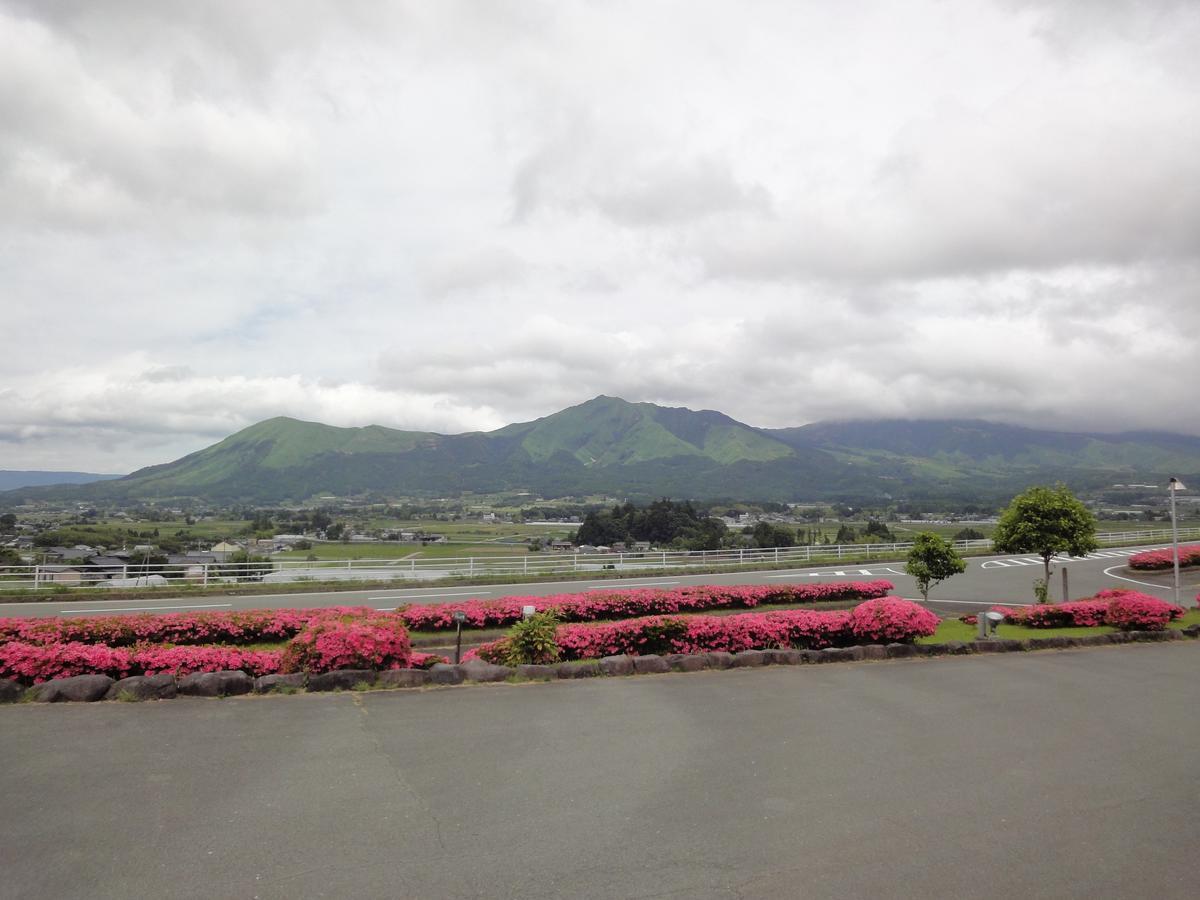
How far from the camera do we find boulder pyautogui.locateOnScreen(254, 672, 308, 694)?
27.0 ft

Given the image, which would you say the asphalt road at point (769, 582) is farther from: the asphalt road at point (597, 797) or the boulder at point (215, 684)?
the asphalt road at point (597, 797)

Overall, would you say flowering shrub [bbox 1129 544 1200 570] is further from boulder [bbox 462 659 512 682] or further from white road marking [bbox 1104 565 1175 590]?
boulder [bbox 462 659 512 682]

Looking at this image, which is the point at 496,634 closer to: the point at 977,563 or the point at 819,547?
the point at 819,547

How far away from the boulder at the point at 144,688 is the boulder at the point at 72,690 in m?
0.14

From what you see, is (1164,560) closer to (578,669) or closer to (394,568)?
(578,669)

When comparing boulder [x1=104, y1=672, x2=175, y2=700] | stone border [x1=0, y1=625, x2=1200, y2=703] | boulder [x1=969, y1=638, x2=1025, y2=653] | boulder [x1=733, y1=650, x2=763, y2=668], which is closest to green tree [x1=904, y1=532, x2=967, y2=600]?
stone border [x1=0, y1=625, x2=1200, y2=703]

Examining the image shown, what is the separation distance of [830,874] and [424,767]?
340 cm

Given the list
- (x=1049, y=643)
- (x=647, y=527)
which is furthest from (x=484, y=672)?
(x=647, y=527)

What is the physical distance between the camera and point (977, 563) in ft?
119

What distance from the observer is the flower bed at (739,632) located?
1048 cm

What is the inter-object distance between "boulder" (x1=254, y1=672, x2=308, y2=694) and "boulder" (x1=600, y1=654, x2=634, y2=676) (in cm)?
386

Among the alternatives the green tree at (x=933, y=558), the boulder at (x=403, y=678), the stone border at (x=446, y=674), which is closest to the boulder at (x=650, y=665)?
the stone border at (x=446, y=674)

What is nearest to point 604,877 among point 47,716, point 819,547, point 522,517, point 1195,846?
point 1195,846

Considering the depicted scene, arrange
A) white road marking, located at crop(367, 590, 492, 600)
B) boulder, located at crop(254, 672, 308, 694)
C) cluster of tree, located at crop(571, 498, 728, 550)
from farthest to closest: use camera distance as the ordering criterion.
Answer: cluster of tree, located at crop(571, 498, 728, 550)
white road marking, located at crop(367, 590, 492, 600)
boulder, located at crop(254, 672, 308, 694)
